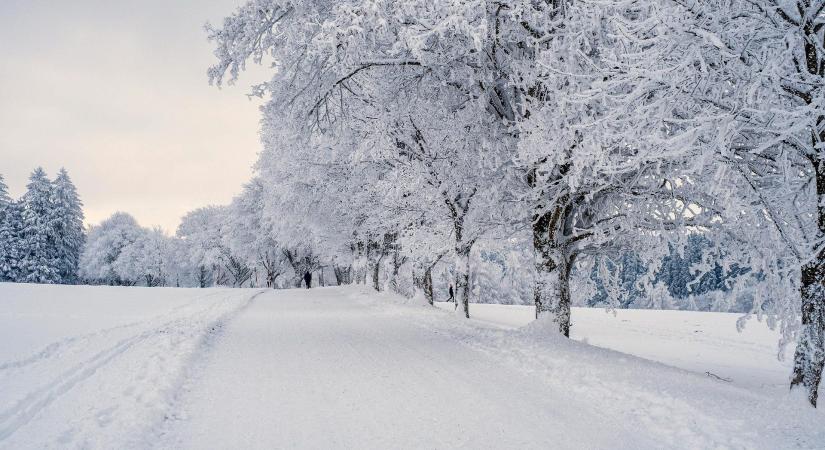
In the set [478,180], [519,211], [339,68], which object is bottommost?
[519,211]

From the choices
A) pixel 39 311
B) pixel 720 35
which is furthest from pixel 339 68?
pixel 39 311

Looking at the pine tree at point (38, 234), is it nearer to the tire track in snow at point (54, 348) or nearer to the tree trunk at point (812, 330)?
the tire track in snow at point (54, 348)

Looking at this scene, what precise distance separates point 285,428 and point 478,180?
8.04 m

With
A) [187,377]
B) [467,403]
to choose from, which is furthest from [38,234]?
[467,403]

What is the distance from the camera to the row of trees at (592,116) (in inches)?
199

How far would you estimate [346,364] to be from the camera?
7.71m

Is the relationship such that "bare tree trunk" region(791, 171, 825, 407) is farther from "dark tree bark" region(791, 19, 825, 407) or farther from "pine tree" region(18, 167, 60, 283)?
"pine tree" region(18, 167, 60, 283)

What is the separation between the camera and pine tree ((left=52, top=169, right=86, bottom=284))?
163ft

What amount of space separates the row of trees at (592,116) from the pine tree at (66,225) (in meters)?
49.2

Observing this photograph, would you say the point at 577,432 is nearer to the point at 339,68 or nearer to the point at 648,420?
the point at 648,420

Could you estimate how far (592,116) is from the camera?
6.82 m

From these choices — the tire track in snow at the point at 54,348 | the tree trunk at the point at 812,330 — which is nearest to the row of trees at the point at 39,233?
the tire track in snow at the point at 54,348

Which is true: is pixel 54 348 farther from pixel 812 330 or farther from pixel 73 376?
pixel 812 330

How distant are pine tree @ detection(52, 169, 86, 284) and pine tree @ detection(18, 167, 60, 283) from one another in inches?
19.4
